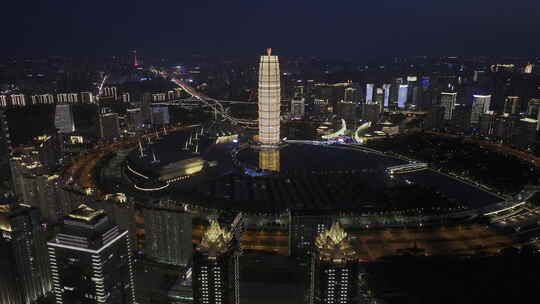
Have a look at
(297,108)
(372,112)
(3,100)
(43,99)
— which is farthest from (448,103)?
(3,100)

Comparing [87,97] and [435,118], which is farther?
[87,97]

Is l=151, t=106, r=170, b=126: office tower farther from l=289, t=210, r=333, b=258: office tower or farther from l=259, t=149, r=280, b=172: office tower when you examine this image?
l=289, t=210, r=333, b=258: office tower

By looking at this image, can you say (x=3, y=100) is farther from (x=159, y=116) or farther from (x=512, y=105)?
(x=512, y=105)

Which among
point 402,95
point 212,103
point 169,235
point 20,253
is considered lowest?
point 169,235

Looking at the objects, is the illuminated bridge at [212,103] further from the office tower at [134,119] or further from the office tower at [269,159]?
the office tower at [269,159]

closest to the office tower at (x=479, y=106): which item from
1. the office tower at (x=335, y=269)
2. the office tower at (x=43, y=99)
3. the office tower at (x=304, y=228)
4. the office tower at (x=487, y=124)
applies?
the office tower at (x=487, y=124)

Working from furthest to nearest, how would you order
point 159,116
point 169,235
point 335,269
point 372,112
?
point 372,112 → point 159,116 → point 169,235 → point 335,269
